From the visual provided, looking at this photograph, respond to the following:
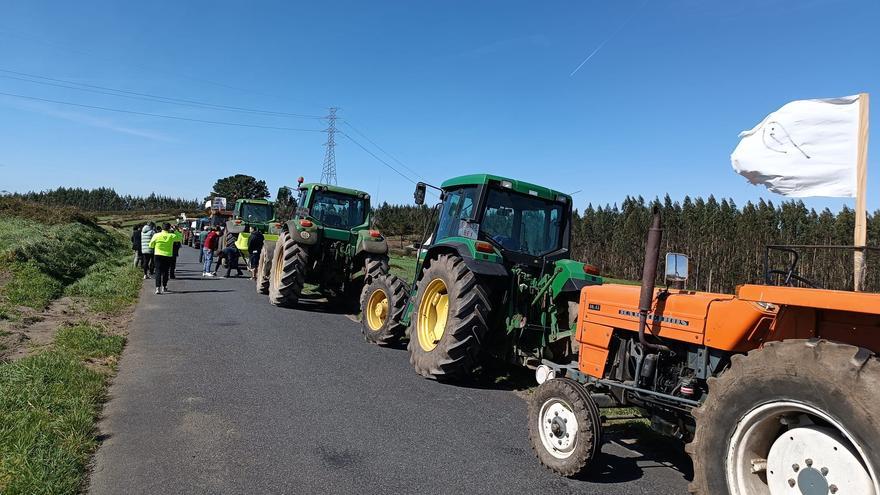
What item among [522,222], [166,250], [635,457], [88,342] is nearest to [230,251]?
[166,250]

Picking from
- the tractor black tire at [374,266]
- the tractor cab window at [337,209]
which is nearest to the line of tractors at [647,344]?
the tractor black tire at [374,266]

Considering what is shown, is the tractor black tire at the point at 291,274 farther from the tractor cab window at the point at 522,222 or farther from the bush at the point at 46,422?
the tractor cab window at the point at 522,222

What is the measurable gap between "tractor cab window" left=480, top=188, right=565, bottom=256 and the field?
175 inches

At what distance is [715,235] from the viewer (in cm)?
4497

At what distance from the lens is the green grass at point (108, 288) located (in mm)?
10195

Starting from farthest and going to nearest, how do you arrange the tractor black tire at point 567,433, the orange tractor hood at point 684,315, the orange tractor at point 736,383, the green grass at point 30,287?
the green grass at point 30,287
the tractor black tire at point 567,433
the orange tractor hood at point 684,315
the orange tractor at point 736,383

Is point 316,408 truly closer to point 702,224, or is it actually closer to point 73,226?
point 73,226

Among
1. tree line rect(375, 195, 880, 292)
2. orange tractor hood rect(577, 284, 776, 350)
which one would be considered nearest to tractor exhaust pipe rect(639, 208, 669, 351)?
orange tractor hood rect(577, 284, 776, 350)

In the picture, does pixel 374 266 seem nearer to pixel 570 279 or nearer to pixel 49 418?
pixel 570 279

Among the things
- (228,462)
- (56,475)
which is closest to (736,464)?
(228,462)

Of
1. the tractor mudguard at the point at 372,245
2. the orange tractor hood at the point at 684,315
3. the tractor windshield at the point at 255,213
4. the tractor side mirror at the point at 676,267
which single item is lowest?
the orange tractor hood at the point at 684,315

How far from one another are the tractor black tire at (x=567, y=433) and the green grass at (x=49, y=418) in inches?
122

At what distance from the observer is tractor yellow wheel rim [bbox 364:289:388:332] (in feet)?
28.0

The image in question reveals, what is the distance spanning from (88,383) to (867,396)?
238 inches
